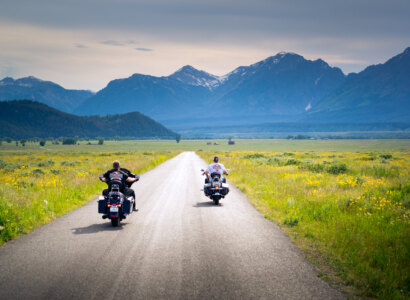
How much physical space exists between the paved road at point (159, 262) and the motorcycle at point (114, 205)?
0.32 metres

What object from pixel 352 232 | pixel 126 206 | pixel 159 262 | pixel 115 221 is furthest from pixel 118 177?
pixel 352 232

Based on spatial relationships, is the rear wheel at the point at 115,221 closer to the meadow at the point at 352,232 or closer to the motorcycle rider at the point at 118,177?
the motorcycle rider at the point at 118,177

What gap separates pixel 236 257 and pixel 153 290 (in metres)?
2.22

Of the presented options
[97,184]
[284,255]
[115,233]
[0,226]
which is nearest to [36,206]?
[0,226]

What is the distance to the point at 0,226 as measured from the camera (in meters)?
8.91

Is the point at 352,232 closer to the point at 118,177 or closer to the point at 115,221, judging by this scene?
the point at 115,221

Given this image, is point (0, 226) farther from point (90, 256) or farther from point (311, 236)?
point (311, 236)

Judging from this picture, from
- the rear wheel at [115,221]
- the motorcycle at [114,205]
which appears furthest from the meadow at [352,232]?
the rear wheel at [115,221]

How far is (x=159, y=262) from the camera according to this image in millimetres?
6703

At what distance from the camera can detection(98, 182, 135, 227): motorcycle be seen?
988 cm

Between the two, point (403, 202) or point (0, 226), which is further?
point (403, 202)

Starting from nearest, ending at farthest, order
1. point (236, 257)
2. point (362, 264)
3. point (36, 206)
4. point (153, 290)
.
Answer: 1. point (153, 290)
2. point (362, 264)
3. point (236, 257)
4. point (36, 206)

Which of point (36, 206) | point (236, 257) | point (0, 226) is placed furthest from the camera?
point (36, 206)

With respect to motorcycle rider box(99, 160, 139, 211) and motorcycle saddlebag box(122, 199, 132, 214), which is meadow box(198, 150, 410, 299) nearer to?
motorcycle saddlebag box(122, 199, 132, 214)
